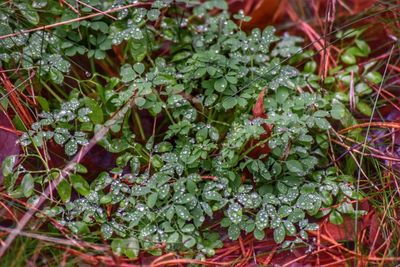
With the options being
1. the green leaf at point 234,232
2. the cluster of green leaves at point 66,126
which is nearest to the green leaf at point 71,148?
the cluster of green leaves at point 66,126

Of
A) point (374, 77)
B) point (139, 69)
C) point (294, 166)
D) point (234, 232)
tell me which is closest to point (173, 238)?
point (234, 232)

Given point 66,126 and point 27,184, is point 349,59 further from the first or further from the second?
point 27,184

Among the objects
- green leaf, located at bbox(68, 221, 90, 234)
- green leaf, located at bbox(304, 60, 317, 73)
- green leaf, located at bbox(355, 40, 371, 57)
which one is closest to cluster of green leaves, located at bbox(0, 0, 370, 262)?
green leaf, located at bbox(68, 221, 90, 234)

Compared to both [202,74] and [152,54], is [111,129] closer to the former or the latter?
[202,74]

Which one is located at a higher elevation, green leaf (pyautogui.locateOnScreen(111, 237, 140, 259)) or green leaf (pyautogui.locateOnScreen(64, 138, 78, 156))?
green leaf (pyautogui.locateOnScreen(64, 138, 78, 156))

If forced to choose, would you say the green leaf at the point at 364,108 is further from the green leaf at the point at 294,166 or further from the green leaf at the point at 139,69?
the green leaf at the point at 139,69

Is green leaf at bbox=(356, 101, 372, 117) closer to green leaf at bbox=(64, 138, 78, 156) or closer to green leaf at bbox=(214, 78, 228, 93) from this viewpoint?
green leaf at bbox=(214, 78, 228, 93)

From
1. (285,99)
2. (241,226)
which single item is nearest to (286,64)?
(285,99)
